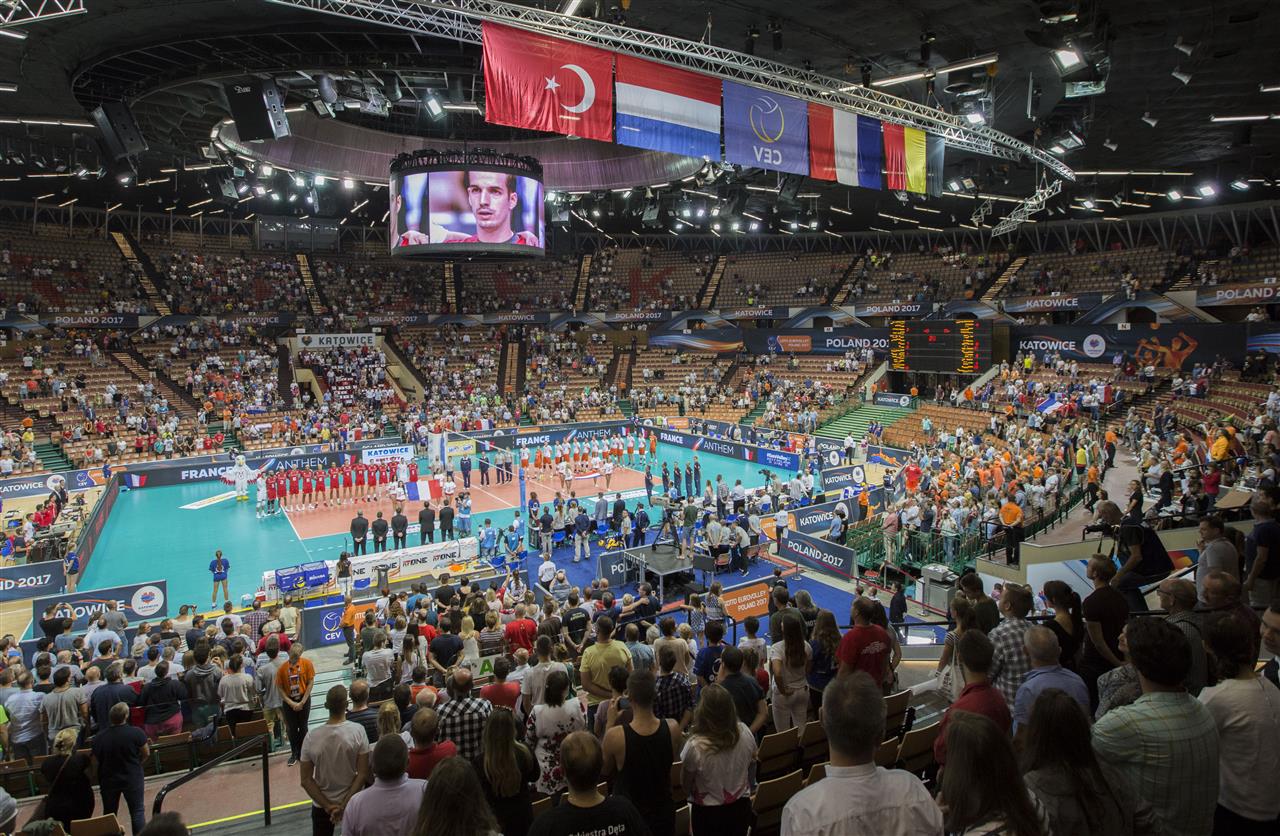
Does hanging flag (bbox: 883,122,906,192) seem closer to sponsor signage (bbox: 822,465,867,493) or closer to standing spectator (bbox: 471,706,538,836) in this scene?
sponsor signage (bbox: 822,465,867,493)

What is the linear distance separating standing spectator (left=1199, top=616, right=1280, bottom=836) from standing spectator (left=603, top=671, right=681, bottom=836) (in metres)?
2.61

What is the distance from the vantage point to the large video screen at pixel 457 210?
83.6 ft

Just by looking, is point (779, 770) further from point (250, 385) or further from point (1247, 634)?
point (250, 385)

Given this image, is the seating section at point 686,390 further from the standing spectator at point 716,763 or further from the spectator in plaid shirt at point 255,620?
the standing spectator at point 716,763

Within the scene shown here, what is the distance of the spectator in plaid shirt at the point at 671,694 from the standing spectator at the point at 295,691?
157 inches

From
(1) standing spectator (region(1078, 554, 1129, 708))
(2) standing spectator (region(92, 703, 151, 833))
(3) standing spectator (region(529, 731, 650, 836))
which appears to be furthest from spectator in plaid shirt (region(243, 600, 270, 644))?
(1) standing spectator (region(1078, 554, 1129, 708))

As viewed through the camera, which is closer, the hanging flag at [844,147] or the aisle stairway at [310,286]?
the hanging flag at [844,147]

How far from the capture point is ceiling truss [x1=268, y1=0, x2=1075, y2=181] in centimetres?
1306

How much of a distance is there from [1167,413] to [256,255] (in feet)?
155

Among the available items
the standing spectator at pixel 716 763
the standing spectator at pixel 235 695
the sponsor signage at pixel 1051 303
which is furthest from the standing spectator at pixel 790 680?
the sponsor signage at pixel 1051 303

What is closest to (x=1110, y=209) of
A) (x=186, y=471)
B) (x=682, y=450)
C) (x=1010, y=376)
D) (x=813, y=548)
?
(x=1010, y=376)

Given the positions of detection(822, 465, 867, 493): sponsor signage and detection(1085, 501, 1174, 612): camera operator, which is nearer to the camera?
detection(1085, 501, 1174, 612): camera operator

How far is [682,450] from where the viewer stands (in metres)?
38.0

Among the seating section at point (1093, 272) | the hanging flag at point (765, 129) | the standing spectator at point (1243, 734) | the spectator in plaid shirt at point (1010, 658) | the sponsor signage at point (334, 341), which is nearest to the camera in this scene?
the standing spectator at point (1243, 734)
